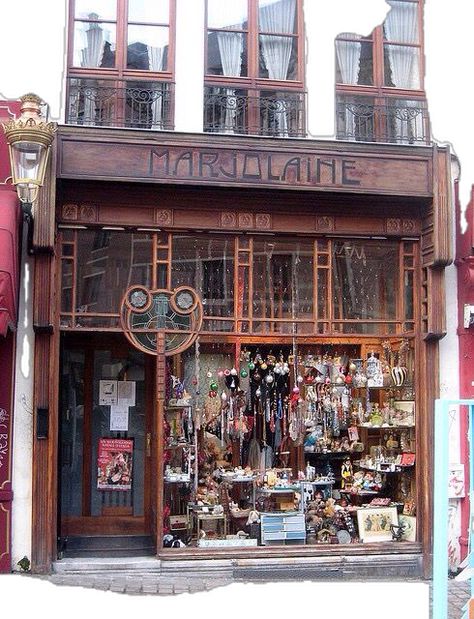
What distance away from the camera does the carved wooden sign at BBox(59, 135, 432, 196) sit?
9.92 m

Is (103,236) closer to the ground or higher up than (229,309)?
higher up

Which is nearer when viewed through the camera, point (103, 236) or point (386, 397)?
point (103, 236)

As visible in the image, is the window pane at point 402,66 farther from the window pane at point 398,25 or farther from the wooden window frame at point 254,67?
the wooden window frame at point 254,67

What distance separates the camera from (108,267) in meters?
10.4

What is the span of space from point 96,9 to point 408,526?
700 centimetres

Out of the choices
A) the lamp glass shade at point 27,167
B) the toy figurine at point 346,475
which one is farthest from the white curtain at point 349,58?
the toy figurine at point 346,475

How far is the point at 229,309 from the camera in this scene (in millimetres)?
10539

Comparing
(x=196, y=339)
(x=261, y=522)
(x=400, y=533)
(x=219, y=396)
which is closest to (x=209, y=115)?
(x=196, y=339)

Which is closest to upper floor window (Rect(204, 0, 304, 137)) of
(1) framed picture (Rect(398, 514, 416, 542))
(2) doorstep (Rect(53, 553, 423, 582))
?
(1) framed picture (Rect(398, 514, 416, 542))

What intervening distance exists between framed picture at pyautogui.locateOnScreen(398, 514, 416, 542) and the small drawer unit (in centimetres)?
120

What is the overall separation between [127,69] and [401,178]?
11.0 ft

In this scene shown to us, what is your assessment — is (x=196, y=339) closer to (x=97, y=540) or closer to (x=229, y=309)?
(x=229, y=309)

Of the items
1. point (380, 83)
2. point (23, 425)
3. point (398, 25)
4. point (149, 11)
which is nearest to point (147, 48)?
point (149, 11)

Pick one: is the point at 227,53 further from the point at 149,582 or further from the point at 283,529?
the point at 149,582
